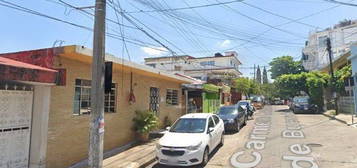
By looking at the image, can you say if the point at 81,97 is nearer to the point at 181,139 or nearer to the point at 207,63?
the point at 181,139

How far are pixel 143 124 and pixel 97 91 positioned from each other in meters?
6.12

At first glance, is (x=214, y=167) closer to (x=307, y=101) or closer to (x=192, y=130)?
(x=192, y=130)

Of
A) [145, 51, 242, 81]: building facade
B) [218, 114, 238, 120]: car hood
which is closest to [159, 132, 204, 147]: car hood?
[218, 114, 238, 120]: car hood

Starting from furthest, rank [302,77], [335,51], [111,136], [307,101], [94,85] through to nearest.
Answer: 1. [335,51]
2. [302,77]
3. [307,101]
4. [111,136]
5. [94,85]

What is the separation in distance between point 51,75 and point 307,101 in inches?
1113

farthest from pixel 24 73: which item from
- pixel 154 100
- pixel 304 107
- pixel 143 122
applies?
pixel 304 107

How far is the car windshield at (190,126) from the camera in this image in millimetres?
9755

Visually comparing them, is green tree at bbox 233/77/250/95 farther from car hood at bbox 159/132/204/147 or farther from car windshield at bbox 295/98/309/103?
car hood at bbox 159/132/204/147

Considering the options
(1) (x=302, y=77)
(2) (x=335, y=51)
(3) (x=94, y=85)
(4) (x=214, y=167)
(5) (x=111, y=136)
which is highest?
(2) (x=335, y=51)

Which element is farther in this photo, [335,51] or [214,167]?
[335,51]

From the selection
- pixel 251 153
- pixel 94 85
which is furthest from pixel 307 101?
pixel 94 85

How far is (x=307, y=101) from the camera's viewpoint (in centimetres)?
2938

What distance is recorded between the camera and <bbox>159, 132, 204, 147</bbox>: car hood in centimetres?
839

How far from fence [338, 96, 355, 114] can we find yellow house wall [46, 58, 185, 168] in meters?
19.5
